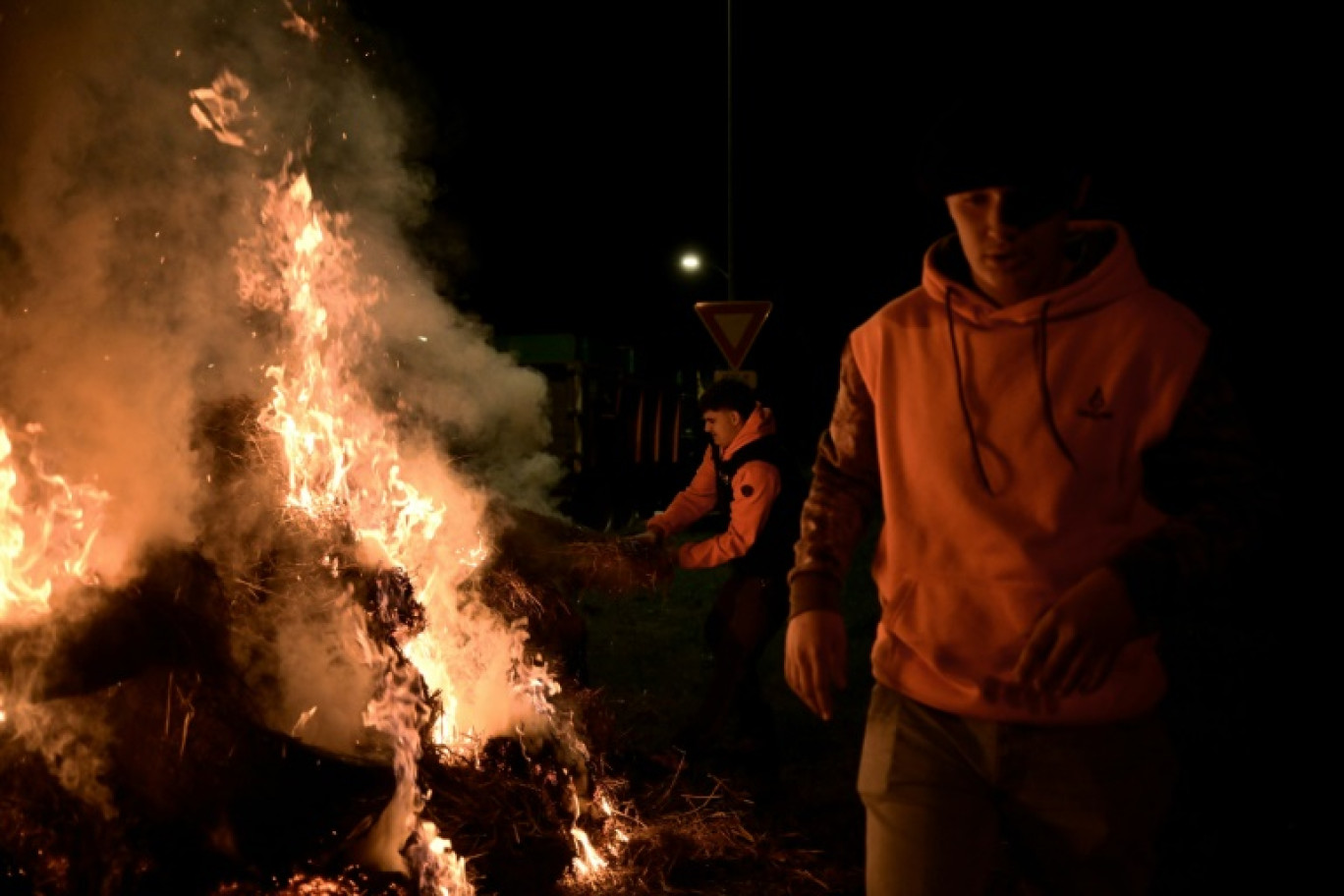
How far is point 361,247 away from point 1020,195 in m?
5.08

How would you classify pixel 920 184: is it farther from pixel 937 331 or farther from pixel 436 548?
pixel 436 548

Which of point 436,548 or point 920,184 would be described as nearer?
point 920,184

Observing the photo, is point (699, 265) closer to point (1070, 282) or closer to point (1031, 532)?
point (1070, 282)

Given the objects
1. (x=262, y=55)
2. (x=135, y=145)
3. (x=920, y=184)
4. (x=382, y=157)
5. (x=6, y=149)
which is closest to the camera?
(x=920, y=184)

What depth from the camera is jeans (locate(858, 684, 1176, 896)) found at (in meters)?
2.00

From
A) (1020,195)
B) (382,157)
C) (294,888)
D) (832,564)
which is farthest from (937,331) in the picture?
(382,157)

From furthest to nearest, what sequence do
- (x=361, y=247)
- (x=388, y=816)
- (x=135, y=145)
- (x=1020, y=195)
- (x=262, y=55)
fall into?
(x=361, y=247) < (x=262, y=55) < (x=135, y=145) < (x=388, y=816) < (x=1020, y=195)

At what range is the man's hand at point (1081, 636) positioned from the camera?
1.89 m

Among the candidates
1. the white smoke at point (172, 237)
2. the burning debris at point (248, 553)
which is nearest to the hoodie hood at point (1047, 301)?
the burning debris at point (248, 553)

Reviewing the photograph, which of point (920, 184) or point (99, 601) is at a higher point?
point (920, 184)

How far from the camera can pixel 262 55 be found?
598 centimetres

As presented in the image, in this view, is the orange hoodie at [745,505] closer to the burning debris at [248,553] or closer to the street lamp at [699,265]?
the burning debris at [248,553]

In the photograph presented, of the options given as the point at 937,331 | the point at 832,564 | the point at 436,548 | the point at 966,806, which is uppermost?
the point at 937,331

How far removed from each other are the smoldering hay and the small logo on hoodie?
296cm
